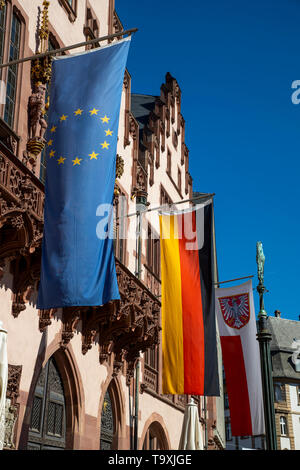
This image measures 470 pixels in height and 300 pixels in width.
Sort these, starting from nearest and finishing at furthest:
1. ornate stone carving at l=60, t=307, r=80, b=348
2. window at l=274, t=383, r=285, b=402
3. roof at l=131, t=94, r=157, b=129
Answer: ornate stone carving at l=60, t=307, r=80, b=348, roof at l=131, t=94, r=157, b=129, window at l=274, t=383, r=285, b=402

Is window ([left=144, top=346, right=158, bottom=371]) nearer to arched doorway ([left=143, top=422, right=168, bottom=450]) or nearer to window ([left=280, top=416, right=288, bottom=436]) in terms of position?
arched doorway ([left=143, top=422, right=168, bottom=450])

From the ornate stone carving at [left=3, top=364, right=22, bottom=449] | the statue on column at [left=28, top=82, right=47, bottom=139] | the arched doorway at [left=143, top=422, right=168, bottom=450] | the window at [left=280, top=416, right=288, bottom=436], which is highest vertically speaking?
the window at [left=280, top=416, right=288, bottom=436]

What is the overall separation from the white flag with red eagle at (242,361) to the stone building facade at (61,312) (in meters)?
2.83

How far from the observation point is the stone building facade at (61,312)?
15.0 metres

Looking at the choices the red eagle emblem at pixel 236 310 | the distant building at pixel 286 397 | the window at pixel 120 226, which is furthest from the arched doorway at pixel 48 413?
the distant building at pixel 286 397

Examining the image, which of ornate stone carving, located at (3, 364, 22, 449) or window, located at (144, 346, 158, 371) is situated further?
window, located at (144, 346, 158, 371)

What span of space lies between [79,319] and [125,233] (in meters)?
6.39

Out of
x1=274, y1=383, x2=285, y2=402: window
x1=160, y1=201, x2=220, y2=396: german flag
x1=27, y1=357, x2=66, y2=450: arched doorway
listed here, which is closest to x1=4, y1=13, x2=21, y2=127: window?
x1=160, y1=201, x2=220, y2=396: german flag

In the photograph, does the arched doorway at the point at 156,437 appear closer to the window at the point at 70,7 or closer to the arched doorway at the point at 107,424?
the arched doorway at the point at 107,424

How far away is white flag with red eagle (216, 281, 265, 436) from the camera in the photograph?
19.3 metres

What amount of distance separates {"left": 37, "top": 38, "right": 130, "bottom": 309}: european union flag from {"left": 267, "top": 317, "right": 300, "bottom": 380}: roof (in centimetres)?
7199

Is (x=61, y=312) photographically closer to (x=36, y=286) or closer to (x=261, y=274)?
(x=36, y=286)

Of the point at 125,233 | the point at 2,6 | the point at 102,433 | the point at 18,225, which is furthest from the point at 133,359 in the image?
the point at 2,6

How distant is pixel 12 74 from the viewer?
17.3 metres
